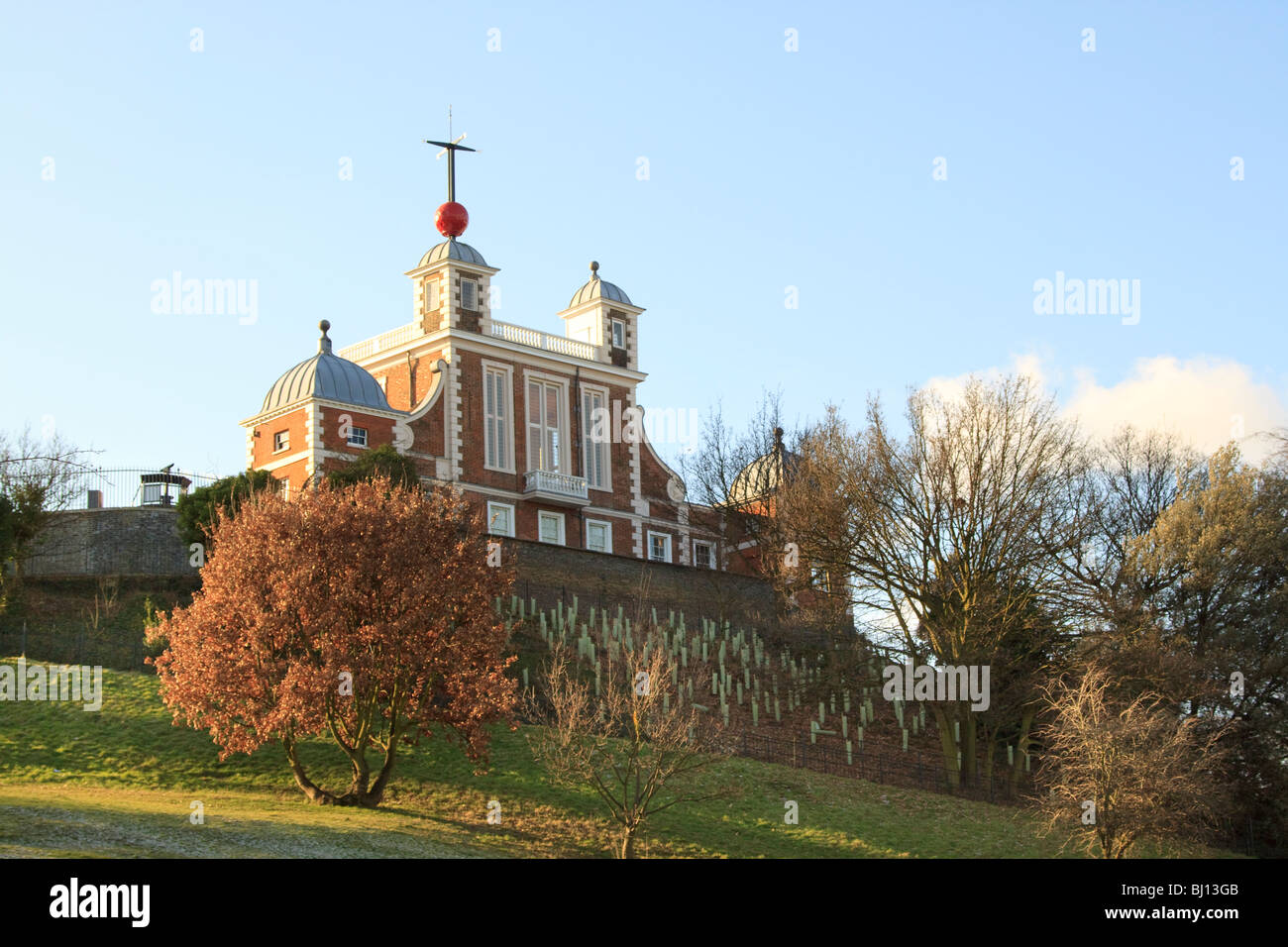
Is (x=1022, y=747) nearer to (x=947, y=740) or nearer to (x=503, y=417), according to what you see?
(x=947, y=740)

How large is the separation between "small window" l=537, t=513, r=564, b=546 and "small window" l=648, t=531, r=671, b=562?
13.8 feet

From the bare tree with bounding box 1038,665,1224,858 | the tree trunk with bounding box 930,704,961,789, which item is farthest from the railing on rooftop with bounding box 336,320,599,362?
the bare tree with bounding box 1038,665,1224,858

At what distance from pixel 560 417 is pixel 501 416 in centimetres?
264

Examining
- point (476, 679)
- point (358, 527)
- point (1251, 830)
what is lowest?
point (1251, 830)

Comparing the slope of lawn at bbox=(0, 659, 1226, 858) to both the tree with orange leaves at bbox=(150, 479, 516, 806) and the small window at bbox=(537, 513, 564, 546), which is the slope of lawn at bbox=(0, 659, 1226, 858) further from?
the small window at bbox=(537, 513, 564, 546)

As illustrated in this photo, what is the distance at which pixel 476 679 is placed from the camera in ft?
100

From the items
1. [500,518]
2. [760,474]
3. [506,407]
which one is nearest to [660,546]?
[760,474]

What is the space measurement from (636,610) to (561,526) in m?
8.80

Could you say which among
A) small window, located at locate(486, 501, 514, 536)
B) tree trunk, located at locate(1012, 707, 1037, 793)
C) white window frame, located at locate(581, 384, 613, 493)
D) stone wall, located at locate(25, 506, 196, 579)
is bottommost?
tree trunk, located at locate(1012, 707, 1037, 793)

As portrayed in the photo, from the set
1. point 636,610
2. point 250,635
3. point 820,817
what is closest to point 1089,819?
point 820,817

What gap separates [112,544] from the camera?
47.0 m

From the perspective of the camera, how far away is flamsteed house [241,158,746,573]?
5162 centimetres

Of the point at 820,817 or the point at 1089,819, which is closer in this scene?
the point at 1089,819
